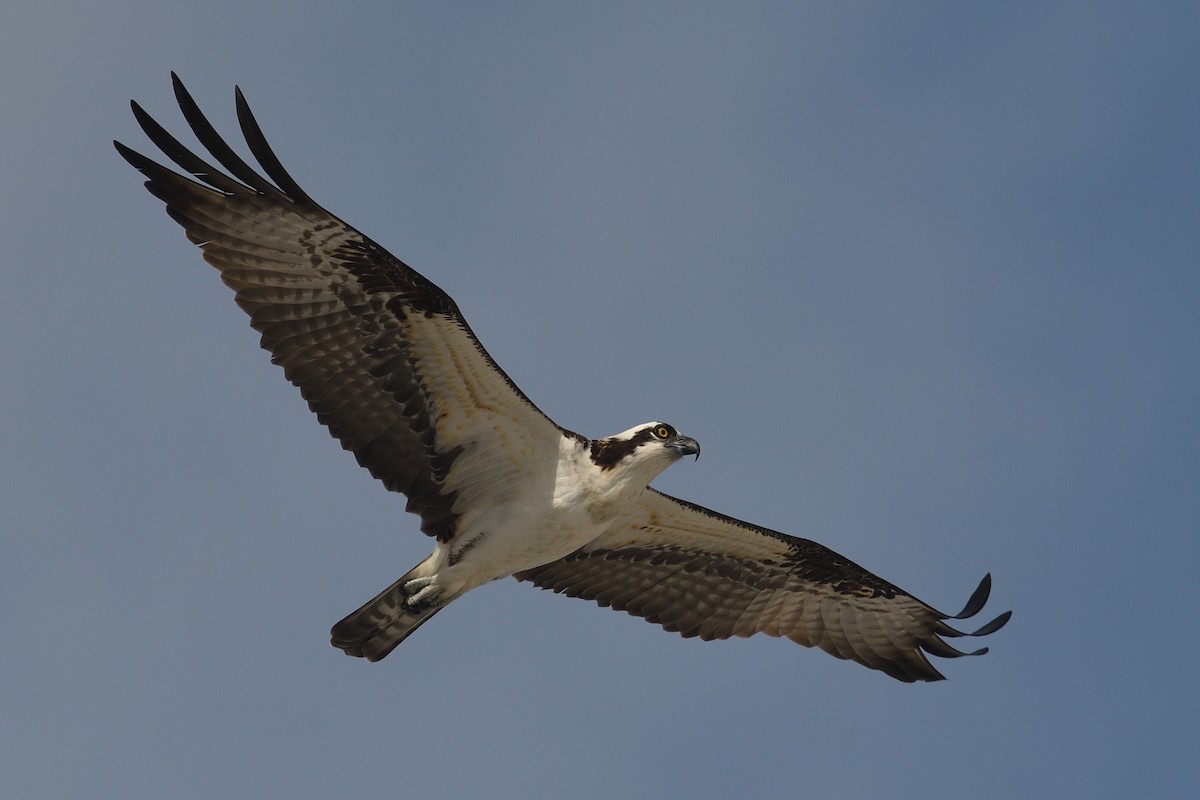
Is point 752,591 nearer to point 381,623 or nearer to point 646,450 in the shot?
point 646,450

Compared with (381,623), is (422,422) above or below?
above

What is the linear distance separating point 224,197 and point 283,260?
72cm

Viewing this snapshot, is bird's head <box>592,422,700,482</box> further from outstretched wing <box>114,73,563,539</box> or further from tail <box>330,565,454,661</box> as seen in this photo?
tail <box>330,565,454,661</box>

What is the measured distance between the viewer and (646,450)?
13.5 meters

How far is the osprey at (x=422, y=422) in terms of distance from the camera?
12.9 m

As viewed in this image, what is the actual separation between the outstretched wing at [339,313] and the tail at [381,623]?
1139 mm

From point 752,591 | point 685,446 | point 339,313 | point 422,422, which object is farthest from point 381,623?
point 752,591

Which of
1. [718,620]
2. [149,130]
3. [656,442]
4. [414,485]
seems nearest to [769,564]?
[718,620]

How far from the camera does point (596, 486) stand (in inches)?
534

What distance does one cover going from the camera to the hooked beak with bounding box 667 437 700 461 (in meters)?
13.5

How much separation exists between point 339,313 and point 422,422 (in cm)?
127

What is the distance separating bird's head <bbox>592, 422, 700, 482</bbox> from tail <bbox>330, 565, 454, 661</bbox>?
2.00m

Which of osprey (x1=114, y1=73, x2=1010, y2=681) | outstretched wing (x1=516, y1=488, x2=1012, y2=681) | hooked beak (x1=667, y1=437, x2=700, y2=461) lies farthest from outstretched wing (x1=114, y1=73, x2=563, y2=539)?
outstretched wing (x1=516, y1=488, x2=1012, y2=681)

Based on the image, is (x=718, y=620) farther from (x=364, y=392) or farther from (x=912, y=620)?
(x=364, y=392)
